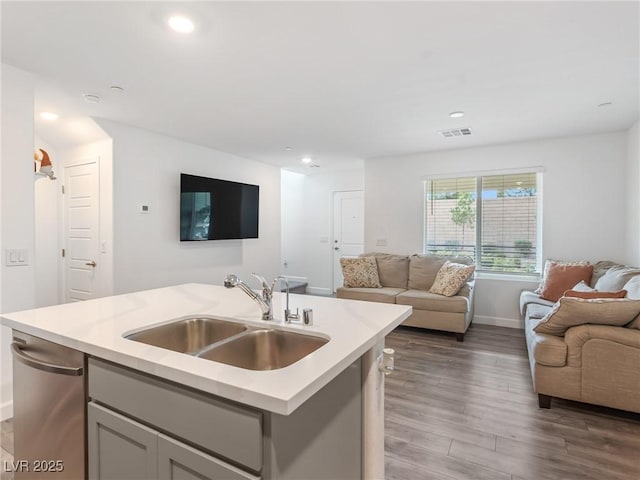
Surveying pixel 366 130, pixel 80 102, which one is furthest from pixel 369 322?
pixel 80 102

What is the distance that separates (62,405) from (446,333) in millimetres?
3984

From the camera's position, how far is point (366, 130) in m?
4.03

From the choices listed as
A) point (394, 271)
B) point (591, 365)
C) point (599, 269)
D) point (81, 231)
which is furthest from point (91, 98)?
point (599, 269)

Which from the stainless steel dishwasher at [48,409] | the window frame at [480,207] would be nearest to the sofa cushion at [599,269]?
the window frame at [480,207]

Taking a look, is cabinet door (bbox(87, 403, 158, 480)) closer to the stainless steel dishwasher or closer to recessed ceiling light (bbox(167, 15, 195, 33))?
the stainless steel dishwasher

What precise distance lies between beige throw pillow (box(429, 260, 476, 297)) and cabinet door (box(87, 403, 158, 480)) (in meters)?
3.71

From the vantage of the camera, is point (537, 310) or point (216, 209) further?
point (216, 209)

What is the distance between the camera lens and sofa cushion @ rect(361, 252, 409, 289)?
497 centimetres

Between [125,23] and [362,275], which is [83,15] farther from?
[362,275]

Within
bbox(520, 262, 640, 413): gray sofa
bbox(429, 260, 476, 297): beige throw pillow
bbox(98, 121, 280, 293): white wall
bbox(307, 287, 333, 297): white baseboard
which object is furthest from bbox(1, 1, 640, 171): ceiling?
bbox(307, 287, 333, 297): white baseboard

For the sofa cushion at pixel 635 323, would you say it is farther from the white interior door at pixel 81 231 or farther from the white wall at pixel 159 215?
the white interior door at pixel 81 231

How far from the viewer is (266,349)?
4.75ft

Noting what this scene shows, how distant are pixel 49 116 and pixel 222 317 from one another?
3.46 metres

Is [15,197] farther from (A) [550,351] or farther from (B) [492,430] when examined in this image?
(A) [550,351]
